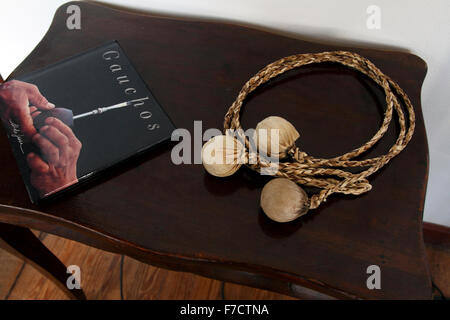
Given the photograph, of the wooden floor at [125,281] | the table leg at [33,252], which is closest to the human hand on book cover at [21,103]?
the table leg at [33,252]

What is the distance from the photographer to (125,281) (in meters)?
0.95

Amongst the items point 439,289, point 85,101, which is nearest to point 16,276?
point 85,101

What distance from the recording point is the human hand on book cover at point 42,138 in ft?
1.50

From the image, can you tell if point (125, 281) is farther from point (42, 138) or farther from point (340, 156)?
point (340, 156)

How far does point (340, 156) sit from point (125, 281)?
693 mm

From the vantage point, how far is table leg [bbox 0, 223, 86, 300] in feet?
2.09

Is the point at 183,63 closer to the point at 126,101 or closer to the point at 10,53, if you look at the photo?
the point at 126,101

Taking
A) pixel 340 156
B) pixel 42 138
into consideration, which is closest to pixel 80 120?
pixel 42 138

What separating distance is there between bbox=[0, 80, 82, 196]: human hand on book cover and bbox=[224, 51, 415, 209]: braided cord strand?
0.20m

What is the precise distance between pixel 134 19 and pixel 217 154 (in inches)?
12.4

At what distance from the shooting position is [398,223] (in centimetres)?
44

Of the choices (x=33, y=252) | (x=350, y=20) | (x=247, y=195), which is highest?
(x=350, y=20)

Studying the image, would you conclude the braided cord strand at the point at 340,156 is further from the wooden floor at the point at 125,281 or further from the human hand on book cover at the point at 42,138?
the wooden floor at the point at 125,281

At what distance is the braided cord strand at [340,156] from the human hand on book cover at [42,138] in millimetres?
203
